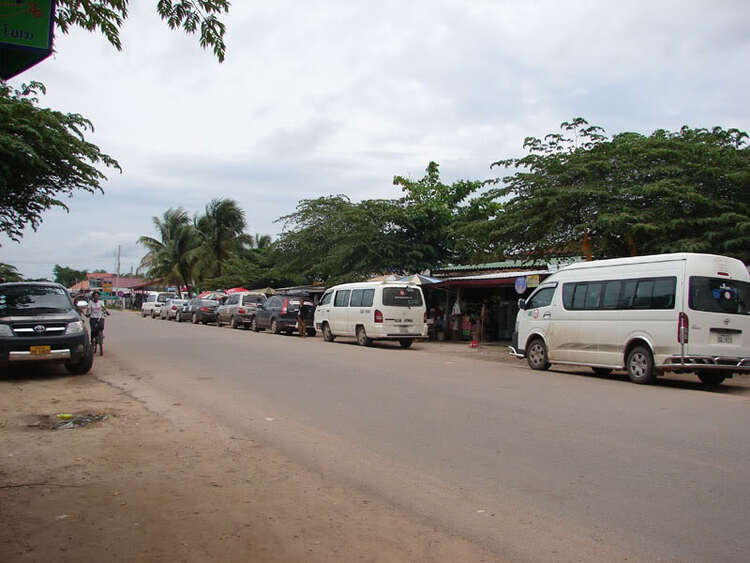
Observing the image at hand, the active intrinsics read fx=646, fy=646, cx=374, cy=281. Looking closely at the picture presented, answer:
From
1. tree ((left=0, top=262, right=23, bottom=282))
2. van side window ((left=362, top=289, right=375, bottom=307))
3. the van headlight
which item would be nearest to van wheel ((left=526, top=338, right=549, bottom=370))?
van side window ((left=362, top=289, right=375, bottom=307))

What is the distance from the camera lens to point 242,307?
31.0 m

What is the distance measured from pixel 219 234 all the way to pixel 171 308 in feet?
48.6

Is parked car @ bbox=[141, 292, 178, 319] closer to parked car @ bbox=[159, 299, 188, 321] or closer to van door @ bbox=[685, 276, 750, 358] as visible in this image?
parked car @ bbox=[159, 299, 188, 321]

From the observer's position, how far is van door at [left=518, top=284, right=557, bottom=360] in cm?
1440

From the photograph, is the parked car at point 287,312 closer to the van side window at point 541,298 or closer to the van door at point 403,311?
the van door at point 403,311

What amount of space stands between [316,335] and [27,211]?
44.4 ft

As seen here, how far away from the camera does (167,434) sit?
7438 millimetres

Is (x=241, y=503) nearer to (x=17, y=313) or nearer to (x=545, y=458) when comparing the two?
(x=545, y=458)

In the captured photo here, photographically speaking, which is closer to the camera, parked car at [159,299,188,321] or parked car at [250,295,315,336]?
parked car at [250,295,315,336]

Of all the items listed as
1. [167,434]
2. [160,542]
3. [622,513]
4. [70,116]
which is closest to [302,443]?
[167,434]

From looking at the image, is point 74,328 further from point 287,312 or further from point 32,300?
point 287,312

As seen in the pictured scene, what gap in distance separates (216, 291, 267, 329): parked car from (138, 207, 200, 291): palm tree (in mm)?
21947

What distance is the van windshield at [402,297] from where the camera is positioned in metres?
20.3

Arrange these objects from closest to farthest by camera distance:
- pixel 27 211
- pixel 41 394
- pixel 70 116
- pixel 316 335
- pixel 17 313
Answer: pixel 41 394 → pixel 17 313 → pixel 70 116 → pixel 27 211 → pixel 316 335
